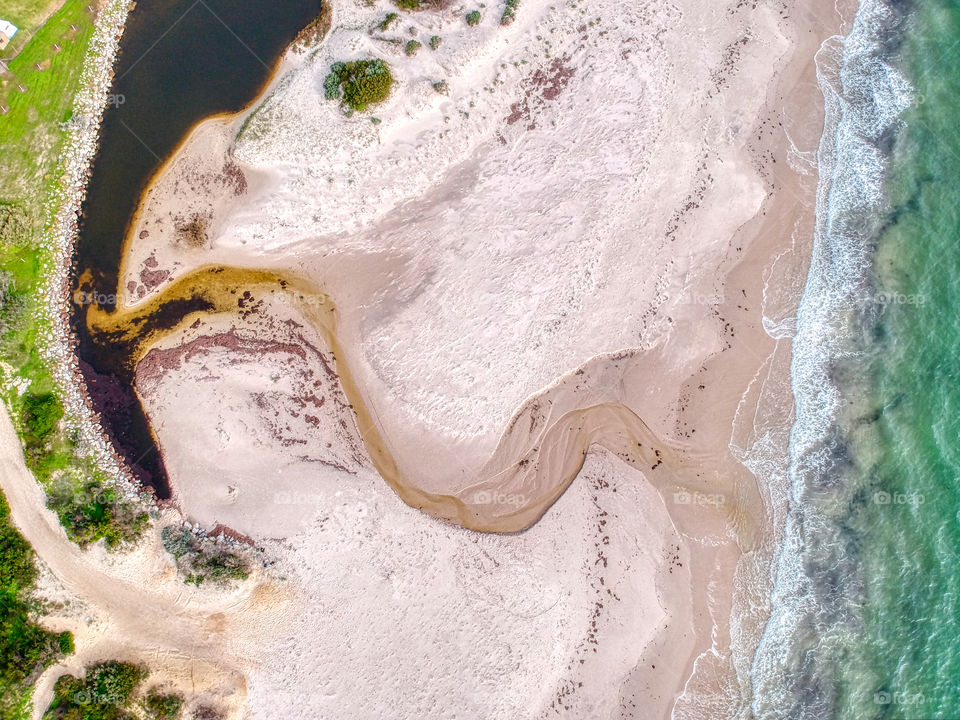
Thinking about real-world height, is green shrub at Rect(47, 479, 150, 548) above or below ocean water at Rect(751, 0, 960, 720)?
below

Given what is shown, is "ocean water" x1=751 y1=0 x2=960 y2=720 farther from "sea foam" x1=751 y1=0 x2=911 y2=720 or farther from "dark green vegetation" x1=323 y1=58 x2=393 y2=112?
"dark green vegetation" x1=323 y1=58 x2=393 y2=112

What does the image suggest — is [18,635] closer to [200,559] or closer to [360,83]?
[200,559]

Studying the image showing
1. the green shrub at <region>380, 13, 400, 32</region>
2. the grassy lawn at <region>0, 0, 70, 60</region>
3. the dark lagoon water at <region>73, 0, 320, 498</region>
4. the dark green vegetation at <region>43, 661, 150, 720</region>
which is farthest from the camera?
the grassy lawn at <region>0, 0, 70, 60</region>

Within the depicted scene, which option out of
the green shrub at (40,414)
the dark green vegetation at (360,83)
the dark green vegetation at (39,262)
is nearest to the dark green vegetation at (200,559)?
the dark green vegetation at (39,262)

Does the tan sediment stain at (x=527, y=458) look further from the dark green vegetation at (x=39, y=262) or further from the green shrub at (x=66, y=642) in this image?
the green shrub at (x=66, y=642)

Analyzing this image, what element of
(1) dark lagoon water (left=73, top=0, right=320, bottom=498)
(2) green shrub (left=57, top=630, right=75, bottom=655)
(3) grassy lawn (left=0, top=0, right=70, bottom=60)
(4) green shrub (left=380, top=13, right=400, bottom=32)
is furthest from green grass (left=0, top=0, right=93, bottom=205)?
(2) green shrub (left=57, top=630, right=75, bottom=655)

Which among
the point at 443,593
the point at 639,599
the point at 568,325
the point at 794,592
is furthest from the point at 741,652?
the point at 568,325

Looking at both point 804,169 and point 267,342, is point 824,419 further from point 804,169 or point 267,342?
point 267,342
